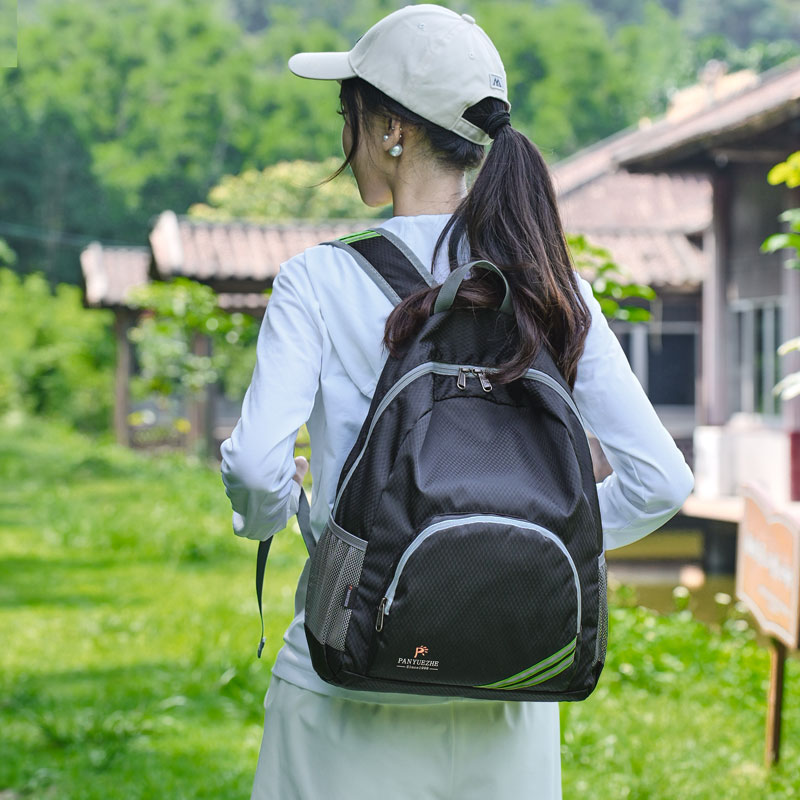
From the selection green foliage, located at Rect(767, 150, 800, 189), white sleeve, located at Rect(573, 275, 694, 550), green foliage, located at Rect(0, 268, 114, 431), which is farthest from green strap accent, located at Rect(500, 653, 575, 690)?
green foliage, located at Rect(0, 268, 114, 431)

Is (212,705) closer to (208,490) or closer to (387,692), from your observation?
(387,692)

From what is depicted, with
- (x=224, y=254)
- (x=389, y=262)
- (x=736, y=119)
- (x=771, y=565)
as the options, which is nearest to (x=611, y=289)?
(x=771, y=565)

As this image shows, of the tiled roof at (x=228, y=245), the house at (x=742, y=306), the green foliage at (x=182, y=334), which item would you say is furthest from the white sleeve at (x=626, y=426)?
the tiled roof at (x=228, y=245)

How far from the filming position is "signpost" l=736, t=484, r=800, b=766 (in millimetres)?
3533

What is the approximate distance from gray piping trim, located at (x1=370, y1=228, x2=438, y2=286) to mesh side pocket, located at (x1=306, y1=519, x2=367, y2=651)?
12.8 inches

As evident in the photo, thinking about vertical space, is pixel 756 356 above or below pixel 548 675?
above

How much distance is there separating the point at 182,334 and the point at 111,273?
23.6 feet

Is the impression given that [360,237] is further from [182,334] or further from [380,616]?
[182,334]

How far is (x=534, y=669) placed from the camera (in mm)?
1386

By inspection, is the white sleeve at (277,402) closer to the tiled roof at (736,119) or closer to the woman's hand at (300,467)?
the woman's hand at (300,467)

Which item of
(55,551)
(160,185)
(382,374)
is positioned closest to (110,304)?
(55,551)

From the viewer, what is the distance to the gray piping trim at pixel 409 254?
151 cm

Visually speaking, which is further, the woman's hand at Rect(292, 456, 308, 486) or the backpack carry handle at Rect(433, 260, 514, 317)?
the woman's hand at Rect(292, 456, 308, 486)

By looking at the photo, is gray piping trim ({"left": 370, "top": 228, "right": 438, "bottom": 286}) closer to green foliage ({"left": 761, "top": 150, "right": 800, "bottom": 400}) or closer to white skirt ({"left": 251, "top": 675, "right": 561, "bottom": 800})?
white skirt ({"left": 251, "top": 675, "right": 561, "bottom": 800})
